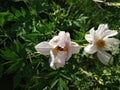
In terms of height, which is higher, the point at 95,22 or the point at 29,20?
the point at 29,20

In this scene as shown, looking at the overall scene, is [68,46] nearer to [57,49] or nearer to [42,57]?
[57,49]

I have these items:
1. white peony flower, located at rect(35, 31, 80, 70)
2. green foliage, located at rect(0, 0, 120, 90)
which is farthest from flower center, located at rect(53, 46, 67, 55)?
green foliage, located at rect(0, 0, 120, 90)

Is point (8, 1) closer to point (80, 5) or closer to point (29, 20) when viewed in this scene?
point (80, 5)

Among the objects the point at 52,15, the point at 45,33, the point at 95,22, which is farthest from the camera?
the point at 95,22

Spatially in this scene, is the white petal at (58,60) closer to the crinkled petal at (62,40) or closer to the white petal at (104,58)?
the crinkled petal at (62,40)

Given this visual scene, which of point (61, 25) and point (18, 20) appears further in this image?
point (61, 25)

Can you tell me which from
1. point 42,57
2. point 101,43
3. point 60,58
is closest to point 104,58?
point 101,43

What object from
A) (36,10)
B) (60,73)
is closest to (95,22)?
(36,10)

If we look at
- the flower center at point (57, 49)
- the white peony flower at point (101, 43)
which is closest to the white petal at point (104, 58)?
the white peony flower at point (101, 43)
